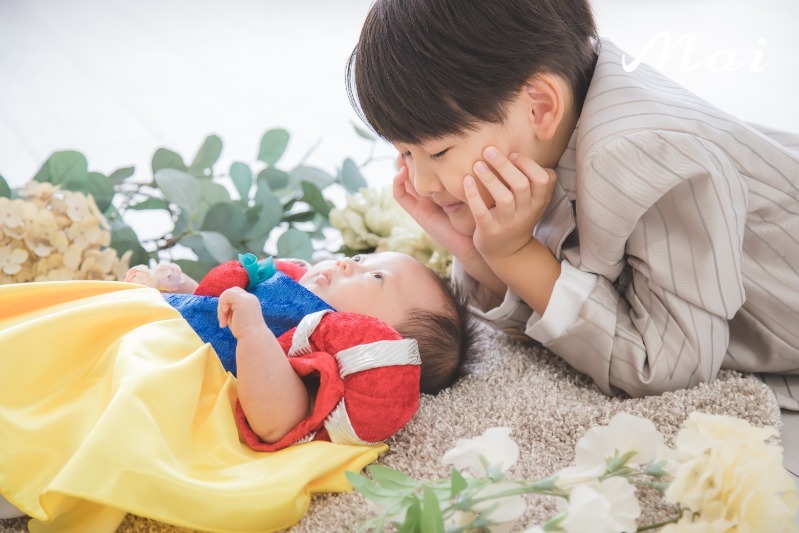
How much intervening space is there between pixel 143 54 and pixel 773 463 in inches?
125

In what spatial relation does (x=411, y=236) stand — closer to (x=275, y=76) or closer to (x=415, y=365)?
(x=415, y=365)

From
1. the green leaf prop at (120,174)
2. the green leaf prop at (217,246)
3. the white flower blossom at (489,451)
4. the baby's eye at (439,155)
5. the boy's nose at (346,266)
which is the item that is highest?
the baby's eye at (439,155)

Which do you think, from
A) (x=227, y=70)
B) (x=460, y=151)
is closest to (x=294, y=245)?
(x=460, y=151)

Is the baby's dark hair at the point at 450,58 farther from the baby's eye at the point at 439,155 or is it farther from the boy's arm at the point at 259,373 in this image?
the boy's arm at the point at 259,373

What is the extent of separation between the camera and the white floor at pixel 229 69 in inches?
98.6

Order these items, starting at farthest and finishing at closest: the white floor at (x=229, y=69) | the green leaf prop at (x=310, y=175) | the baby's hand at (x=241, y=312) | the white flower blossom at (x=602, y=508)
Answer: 1. the white floor at (x=229, y=69)
2. the green leaf prop at (x=310, y=175)
3. the baby's hand at (x=241, y=312)
4. the white flower blossom at (x=602, y=508)

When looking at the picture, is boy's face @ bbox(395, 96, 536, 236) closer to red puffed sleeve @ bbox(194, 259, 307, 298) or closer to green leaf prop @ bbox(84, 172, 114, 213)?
red puffed sleeve @ bbox(194, 259, 307, 298)

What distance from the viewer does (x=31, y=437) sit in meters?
0.86

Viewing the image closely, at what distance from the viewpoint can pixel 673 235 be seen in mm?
1079

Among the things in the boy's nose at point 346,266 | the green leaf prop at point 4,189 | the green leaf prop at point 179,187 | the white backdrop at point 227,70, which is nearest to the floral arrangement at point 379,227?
the green leaf prop at point 179,187

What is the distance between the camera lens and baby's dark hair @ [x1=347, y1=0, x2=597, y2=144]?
3.40 ft

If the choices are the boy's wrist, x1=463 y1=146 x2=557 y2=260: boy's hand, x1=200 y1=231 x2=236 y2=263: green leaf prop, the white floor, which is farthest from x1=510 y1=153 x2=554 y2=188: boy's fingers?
the white floor

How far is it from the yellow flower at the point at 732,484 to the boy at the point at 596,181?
45 cm

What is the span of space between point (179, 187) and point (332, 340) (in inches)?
25.8
